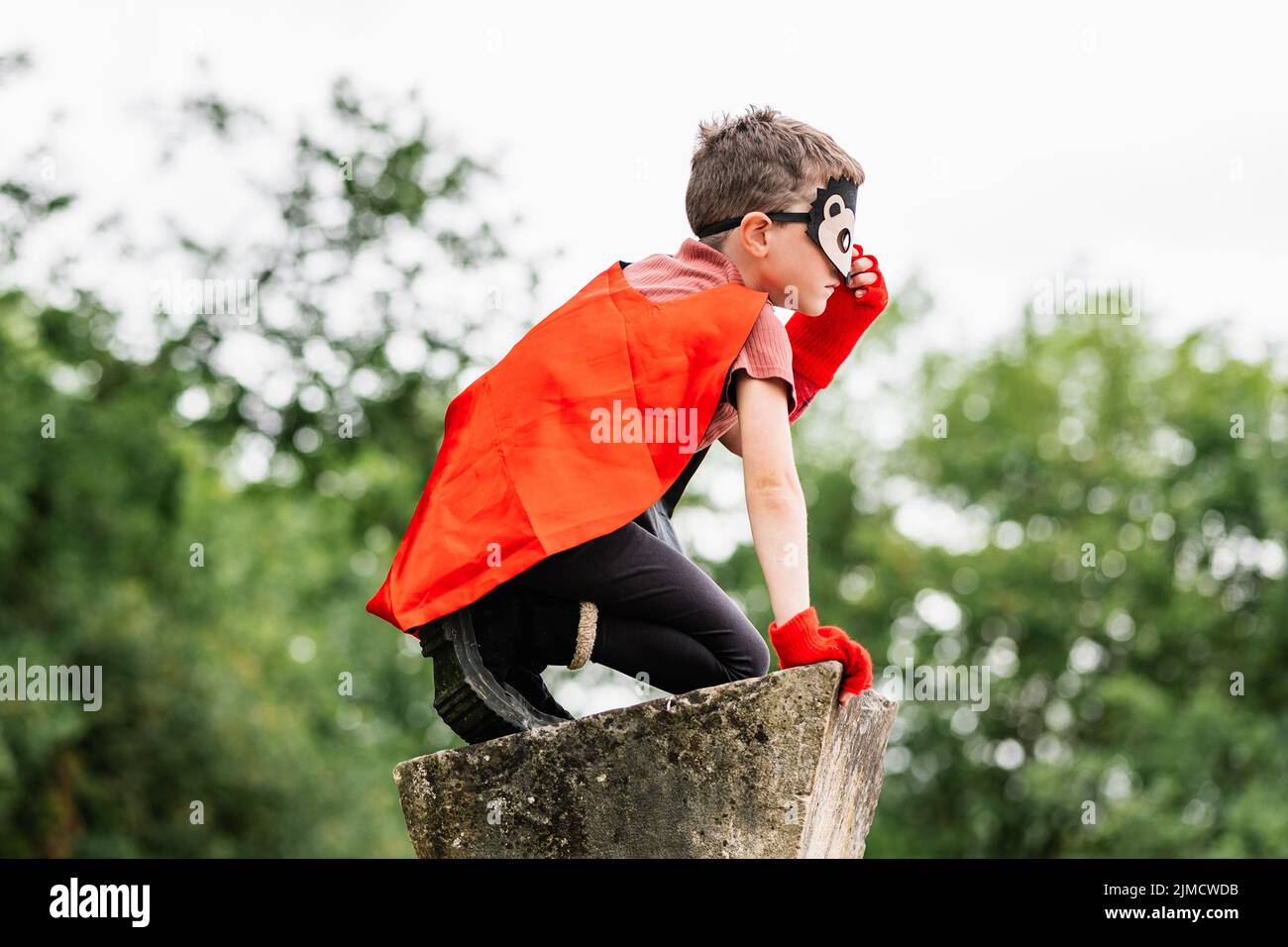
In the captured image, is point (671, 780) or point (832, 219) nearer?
point (671, 780)

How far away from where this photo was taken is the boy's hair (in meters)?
4.27

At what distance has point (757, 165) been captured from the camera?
4.28 meters

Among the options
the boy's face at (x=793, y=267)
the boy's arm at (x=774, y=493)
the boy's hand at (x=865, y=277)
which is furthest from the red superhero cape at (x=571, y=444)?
the boy's hand at (x=865, y=277)

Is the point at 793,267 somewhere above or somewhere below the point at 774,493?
above

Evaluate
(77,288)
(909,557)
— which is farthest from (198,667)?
(909,557)

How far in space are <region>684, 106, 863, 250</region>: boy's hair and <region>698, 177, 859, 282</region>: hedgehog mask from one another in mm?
23

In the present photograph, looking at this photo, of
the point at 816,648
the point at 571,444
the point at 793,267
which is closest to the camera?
the point at 816,648

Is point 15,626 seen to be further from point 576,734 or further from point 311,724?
point 576,734

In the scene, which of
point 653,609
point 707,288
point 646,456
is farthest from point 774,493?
point 707,288

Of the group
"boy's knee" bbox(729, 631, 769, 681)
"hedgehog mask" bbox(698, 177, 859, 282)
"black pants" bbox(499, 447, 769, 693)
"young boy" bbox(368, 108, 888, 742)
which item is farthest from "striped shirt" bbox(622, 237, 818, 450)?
"boy's knee" bbox(729, 631, 769, 681)

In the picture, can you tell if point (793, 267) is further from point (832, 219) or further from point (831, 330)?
point (831, 330)

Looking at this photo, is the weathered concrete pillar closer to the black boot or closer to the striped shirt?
the black boot
